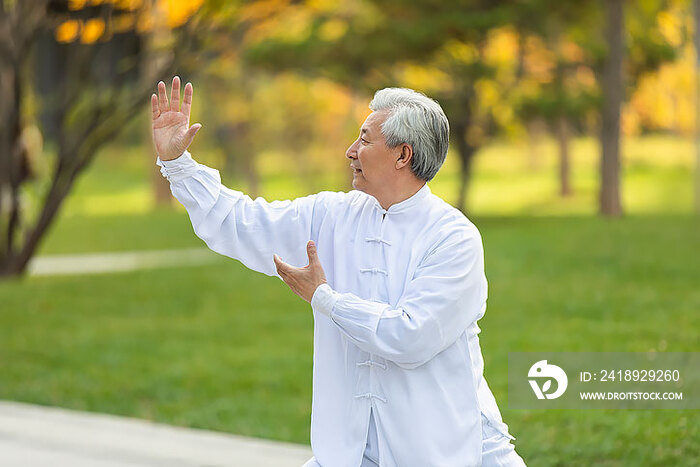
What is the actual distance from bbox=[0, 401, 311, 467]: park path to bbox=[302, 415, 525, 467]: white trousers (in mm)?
2471

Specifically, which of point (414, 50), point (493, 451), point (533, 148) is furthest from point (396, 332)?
point (533, 148)

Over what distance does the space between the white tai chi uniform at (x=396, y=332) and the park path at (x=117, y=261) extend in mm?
11442

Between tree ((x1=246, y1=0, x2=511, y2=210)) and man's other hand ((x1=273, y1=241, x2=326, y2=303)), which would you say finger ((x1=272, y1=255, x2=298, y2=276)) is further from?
tree ((x1=246, y1=0, x2=511, y2=210))

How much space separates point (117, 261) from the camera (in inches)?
632

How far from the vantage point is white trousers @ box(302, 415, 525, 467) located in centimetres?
308

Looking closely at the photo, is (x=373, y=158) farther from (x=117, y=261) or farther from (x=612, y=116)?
(x=612, y=116)

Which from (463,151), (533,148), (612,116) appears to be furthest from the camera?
(533,148)

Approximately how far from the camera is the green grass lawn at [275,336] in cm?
605

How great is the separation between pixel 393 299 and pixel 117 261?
13.5 metres

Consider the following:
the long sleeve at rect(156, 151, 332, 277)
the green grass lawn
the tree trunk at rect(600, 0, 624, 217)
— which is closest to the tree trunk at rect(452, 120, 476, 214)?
the tree trunk at rect(600, 0, 624, 217)

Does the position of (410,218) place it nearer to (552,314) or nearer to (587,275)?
(552,314)

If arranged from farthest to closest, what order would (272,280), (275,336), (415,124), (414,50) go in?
(414,50), (272,280), (275,336), (415,124)

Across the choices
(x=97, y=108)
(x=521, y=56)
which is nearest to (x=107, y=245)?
(x=97, y=108)

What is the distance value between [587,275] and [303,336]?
382 cm
